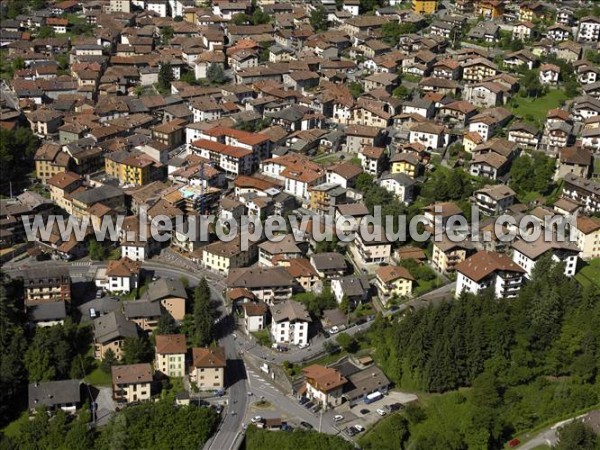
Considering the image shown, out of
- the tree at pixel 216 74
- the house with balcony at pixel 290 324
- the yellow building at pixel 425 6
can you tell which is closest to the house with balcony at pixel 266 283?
the house with balcony at pixel 290 324

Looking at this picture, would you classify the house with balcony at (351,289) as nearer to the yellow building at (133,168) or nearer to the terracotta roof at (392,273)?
the terracotta roof at (392,273)

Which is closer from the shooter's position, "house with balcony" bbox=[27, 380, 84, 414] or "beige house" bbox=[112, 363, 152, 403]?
"house with balcony" bbox=[27, 380, 84, 414]

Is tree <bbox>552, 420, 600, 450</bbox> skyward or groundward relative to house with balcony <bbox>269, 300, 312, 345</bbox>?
groundward

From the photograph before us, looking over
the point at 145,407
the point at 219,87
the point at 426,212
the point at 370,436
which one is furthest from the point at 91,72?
the point at 370,436

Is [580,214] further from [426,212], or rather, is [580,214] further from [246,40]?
[246,40]

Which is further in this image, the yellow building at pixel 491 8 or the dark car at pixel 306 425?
the yellow building at pixel 491 8

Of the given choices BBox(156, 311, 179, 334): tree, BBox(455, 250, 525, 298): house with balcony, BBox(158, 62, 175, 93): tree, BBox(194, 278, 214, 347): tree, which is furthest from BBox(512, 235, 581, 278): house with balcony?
BBox(158, 62, 175, 93): tree

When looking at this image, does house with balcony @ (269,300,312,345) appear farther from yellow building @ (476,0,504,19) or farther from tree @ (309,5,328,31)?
yellow building @ (476,0,504,19)
